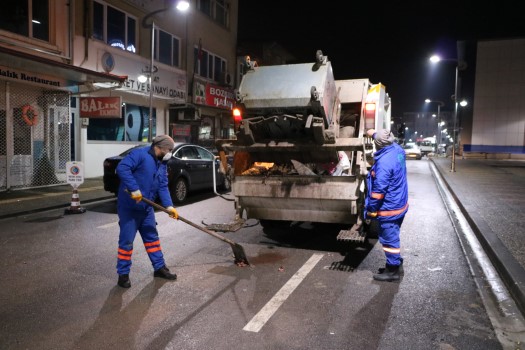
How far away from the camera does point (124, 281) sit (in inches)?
181

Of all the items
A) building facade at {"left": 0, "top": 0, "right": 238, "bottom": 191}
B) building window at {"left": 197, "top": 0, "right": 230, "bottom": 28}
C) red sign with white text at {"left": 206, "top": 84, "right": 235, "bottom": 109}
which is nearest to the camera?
building facade at {"left": 0, "top": 0, "right": 238, "bottom": 191}

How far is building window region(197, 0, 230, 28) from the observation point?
2210cm

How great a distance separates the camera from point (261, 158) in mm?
6922

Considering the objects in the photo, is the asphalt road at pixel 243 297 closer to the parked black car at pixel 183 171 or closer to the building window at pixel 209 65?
the parked black car at pixel 183 171

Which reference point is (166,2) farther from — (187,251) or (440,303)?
(440,303)

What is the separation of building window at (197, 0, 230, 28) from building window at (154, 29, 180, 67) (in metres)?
3.04

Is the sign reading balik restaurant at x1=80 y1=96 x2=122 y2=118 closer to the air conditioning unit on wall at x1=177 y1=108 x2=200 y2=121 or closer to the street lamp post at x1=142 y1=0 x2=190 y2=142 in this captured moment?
the street lamp post at x1=142 y1=0 x2=190 y2=142

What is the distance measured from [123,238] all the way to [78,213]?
5.11 metres

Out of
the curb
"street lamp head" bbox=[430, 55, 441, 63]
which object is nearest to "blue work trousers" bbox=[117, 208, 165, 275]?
the curb

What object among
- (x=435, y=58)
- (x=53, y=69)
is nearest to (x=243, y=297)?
(x=53, y=69)

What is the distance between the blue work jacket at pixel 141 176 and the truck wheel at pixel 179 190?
5.28 meters

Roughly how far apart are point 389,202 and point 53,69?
409 inches

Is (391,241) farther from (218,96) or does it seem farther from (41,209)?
(218,96)

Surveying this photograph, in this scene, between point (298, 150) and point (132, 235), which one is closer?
point (132, 235)
